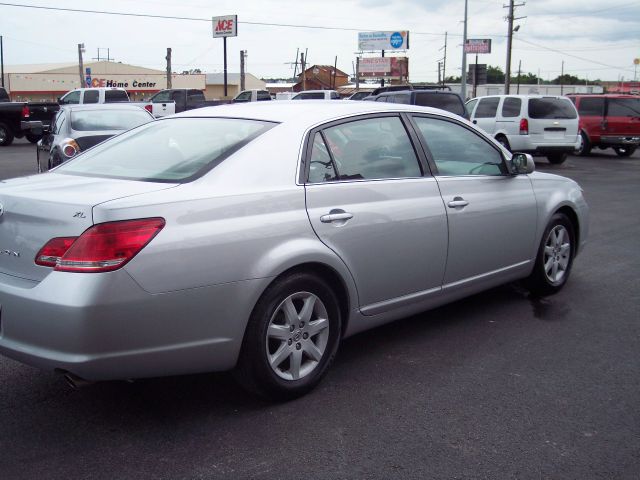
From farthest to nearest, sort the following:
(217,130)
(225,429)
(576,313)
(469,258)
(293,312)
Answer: (576,313), (469,258), (217,130), (293,312), (225,429)

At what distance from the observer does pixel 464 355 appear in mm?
4605

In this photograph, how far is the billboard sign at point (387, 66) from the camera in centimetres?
6450

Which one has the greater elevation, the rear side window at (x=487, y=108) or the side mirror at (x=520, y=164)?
the rear side window at (x=487, y=108)

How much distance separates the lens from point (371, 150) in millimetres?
4465

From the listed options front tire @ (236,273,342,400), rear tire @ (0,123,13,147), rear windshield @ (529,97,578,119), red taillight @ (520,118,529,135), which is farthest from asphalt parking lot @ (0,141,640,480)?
rear tire @ (0,123,13,147)

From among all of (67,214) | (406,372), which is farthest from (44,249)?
(406,372)

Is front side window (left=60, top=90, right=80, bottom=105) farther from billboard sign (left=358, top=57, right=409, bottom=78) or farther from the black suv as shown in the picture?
billboard sign (left=358, top=57, right=409, bottom=78)

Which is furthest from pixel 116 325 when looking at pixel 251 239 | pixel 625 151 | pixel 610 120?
pixel 625 151

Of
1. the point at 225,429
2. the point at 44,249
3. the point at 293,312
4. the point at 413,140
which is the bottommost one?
the point at 225,429

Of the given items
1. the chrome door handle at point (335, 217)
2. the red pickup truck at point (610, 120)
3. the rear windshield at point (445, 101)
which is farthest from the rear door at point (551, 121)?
the chrome door handle at point (335, 217)

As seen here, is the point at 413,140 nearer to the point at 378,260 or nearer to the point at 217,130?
the point at 378,260

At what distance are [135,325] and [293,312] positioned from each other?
90cm

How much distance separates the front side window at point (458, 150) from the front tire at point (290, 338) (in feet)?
4.73

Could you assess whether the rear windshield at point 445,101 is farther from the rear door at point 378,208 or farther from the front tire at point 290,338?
the front tire at point 290,338
